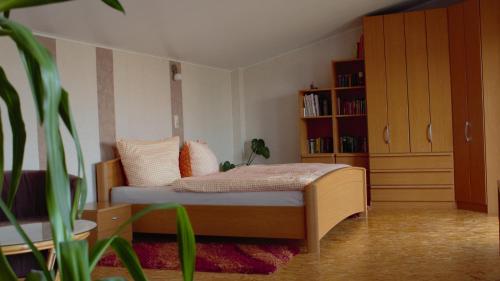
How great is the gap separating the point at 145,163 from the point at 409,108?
2.89 m

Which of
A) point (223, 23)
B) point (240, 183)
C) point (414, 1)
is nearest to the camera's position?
point (240, 183)

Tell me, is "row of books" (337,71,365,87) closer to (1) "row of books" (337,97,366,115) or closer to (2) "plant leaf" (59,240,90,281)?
(1) "row of books" (337,97,366,115)

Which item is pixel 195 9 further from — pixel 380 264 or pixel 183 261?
pixel 183 261

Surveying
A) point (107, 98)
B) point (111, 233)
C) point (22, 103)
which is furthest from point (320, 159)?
point (22, 103)

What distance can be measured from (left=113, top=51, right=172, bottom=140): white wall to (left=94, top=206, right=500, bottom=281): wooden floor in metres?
1.74

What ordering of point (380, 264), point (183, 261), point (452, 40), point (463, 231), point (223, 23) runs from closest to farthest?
point (183, 261) < point (380, 264) < point (463, 231) < point (223, 23) < point (452, 40)

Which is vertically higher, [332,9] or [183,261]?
[332,9]

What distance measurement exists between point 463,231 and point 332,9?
257cm

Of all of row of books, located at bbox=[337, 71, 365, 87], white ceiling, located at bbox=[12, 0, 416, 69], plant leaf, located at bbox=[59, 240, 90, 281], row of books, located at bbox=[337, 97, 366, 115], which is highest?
white ceiling, located at bbox=[12, 0, 416, 69]

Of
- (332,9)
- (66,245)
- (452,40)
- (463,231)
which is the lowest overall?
(463,231)

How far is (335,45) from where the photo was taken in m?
6.47

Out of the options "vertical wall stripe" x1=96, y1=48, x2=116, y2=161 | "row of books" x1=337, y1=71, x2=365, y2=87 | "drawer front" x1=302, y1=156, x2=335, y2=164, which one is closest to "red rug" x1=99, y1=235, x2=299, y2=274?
"vertical wall stripe" x1=96, y1=48, x2=116, y2=161

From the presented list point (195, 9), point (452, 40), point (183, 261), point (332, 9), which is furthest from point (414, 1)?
point (183, 261)

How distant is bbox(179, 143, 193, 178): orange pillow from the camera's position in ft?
→ 16.0
